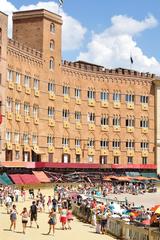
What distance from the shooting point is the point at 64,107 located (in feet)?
306

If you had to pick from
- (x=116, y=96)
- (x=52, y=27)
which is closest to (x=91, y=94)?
(x=116, y=96)

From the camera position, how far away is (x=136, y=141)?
101688 mm

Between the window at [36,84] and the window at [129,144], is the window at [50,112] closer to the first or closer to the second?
the window at [36,84]

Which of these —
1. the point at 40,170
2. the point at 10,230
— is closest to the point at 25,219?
the point at 10,230

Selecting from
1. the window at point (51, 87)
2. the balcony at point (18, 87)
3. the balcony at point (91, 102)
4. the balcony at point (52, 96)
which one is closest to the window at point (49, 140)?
the balcony at point (52, 96)

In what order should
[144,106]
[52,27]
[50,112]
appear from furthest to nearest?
[144,106]
[52,27]
[50,112]

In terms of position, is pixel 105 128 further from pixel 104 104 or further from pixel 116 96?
pixel 116 96

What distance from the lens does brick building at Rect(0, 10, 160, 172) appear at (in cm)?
8088

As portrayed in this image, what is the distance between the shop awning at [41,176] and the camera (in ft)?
267

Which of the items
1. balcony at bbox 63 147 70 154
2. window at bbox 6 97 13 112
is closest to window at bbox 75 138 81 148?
balcony at bbox 63 147 70 154

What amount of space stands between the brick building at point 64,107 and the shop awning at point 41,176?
1370 millimetres

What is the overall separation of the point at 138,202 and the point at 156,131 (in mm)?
34653

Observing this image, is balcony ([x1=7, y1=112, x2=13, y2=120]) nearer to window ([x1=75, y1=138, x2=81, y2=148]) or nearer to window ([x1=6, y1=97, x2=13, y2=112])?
window ([x1=6, y1=97, x2=13, y2=112])

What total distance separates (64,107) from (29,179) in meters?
19.1
